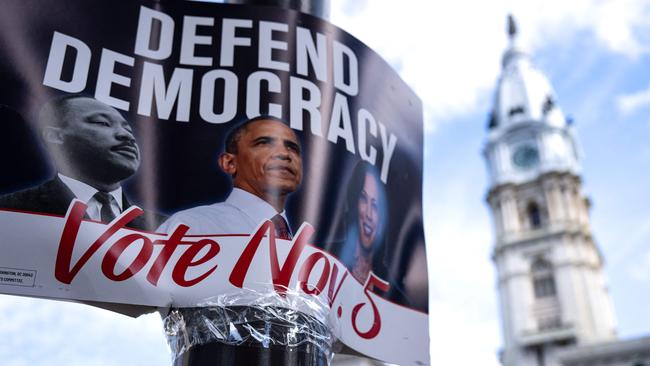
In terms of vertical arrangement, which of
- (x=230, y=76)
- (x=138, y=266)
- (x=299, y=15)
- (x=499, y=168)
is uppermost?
(x=499, y=168)

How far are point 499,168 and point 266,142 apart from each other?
196 ft

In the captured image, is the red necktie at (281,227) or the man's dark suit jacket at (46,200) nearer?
the man's dark suit jacket at (46,200)

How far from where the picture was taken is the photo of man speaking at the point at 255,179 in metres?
4.11

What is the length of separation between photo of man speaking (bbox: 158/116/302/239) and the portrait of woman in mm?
411

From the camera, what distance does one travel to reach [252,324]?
3611mm

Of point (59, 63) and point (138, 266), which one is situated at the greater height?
point (59, 63)

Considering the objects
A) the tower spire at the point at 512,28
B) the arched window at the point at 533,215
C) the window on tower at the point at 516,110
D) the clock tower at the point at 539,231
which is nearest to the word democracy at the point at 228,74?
the clock tower at the point at 539,231

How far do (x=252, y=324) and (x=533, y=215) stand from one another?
5941 cm

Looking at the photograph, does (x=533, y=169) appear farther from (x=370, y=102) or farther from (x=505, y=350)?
(x=370, y=102)

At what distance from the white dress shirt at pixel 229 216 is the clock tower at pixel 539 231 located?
49576 millimetres

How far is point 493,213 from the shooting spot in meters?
61.4

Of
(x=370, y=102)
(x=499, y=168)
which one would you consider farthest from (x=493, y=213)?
(x=370, y=102)

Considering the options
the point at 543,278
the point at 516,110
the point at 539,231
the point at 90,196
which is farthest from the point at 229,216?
the point at 516,110

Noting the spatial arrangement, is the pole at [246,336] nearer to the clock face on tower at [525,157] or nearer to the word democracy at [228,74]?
the word democracy at [228,74]
